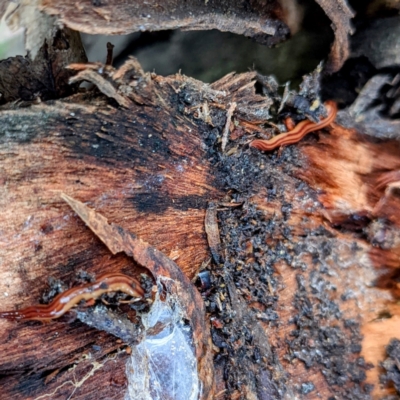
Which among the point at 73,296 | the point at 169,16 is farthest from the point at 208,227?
the point at 169,16

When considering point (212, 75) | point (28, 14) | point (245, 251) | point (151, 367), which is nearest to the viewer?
point (28, 14)

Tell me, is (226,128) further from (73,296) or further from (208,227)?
(73,296)

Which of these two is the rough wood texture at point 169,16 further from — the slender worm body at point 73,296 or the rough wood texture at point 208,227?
the slender worm body at point 73,296

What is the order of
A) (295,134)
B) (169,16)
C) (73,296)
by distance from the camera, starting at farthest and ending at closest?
(295,134) → (169,16) → (73,296)

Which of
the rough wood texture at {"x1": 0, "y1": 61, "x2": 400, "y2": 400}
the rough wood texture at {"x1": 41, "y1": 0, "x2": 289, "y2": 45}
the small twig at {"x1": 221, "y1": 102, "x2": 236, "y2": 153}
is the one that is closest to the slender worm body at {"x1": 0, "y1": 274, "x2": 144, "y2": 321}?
the rough wood texture at {"x1": 0, "y1": 61, "x2": 400, "y2": 400}

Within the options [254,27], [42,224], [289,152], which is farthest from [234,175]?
[42,224]

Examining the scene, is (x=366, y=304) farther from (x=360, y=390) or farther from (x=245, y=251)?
(x=245, y=251)

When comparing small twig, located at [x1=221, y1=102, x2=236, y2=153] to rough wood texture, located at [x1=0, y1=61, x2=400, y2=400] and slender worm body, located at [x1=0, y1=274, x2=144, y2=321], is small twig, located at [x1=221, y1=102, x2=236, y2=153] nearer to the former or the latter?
rough wood texture, located at [x1=0, y1=61, x2=400, y2=400]
